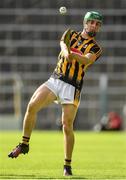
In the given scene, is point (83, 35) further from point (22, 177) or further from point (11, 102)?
point (11, 102)

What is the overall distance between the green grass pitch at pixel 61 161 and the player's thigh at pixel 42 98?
81 cm

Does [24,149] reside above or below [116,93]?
above

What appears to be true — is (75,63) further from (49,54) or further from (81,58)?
(49,54)

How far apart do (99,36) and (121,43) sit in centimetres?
79

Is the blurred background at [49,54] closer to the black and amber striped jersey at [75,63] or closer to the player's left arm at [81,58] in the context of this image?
the black and amber striped jersey at [75,63]

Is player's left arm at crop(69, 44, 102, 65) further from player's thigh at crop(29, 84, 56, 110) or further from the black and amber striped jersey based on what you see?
player's thigh at crop(29, 84, 56, 110)

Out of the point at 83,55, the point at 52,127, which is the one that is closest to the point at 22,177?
the point at 83,55

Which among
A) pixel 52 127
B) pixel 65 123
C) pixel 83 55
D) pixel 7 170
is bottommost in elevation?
pixel 52 127

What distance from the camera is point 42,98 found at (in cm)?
934

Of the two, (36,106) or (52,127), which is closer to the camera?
(36,106)

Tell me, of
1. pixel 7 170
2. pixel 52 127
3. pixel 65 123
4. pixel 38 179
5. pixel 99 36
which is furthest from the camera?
pixel 99 36

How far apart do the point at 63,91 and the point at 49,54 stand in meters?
17.7

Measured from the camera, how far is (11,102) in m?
25.8

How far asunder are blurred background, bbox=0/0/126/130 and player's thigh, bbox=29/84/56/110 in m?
16.1
